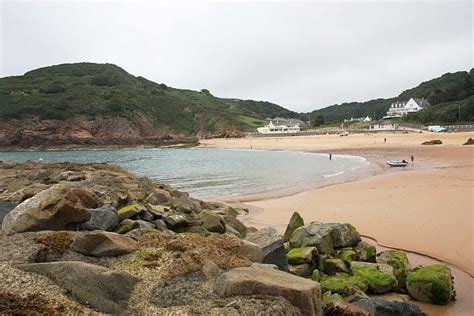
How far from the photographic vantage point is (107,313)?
14.3ft


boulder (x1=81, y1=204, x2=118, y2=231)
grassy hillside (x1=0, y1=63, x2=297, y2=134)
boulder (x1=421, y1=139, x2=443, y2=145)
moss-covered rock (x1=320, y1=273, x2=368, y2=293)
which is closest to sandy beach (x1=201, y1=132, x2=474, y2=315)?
moss-covered rock (x1=320, y1=273, x2=368, y2=293)

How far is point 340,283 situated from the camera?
7.43 meters

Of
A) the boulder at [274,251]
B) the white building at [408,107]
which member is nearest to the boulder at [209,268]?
the boulder at [274,251]

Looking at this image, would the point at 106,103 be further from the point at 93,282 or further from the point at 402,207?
the point at 93,282

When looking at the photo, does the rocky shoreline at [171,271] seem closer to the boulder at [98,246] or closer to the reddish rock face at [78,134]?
the boulder at [98,246]

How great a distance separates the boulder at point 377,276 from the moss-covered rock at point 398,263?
0.23m

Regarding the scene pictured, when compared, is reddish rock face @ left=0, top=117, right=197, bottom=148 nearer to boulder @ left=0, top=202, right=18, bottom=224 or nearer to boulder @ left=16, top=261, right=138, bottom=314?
boulder @ left=0, top=202, right=18, bottom=224

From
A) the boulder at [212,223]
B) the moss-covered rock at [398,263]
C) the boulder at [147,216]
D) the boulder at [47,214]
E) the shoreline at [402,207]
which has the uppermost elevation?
the boulder at [47,214]

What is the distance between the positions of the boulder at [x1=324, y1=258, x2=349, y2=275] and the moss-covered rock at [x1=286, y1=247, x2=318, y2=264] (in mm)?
311

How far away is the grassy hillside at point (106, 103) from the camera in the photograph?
102m

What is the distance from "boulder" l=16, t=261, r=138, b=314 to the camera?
14.6ft

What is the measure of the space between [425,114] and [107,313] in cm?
9137

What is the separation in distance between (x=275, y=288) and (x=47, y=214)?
13.8ft

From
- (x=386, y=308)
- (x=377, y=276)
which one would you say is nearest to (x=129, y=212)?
(x=377, y=276)
